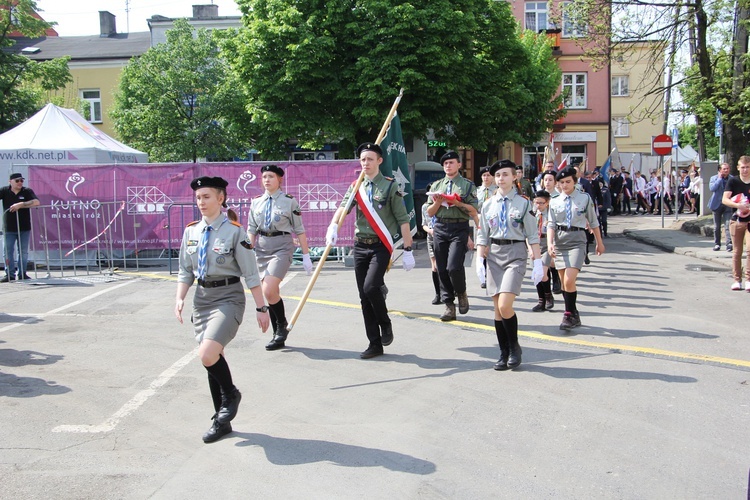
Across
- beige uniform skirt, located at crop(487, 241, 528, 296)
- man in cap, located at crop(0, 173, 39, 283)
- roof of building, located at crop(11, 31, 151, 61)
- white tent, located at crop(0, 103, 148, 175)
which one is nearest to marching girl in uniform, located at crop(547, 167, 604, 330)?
beige uniform skirt, located at crop(487, 241, 528, 296)

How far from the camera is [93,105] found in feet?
137

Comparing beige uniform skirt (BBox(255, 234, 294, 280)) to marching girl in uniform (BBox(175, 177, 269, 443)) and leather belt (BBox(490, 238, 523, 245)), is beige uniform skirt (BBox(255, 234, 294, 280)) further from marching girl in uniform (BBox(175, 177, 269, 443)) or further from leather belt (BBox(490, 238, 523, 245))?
marching girl in uniform (BBox(175, 177, 269, 443))

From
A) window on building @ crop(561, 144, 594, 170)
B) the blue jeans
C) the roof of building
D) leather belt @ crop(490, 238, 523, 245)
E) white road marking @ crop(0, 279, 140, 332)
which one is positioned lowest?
white road marking @ crop(0, 279, 140, 332)

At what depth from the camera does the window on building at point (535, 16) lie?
148ft

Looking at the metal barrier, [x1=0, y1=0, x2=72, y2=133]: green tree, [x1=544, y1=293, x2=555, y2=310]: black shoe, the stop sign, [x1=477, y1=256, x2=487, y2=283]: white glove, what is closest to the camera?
[x1=477, y1=256, x2=487, y2=283]: white glove

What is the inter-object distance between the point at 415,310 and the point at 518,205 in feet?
11.1

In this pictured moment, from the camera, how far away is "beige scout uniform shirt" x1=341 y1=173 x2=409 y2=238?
7402mm

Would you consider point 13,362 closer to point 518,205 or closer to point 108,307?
point 108,307

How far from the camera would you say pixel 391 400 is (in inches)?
233

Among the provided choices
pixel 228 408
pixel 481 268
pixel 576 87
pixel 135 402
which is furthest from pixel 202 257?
pixel 576 87

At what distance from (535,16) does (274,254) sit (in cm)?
4169

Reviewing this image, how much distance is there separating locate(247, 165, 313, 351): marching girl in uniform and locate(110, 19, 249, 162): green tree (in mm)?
19794

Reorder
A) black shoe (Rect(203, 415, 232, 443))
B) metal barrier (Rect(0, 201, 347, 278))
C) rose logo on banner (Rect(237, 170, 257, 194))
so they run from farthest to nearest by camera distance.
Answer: rose logo on banner (Rect(237, 170, 257, 194)) < metal barrier (Rect(0, 201, 347, 278)) < black shoe (Rect(203, 415, 232, 443))

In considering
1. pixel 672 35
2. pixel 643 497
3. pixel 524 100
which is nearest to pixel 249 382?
pixel 643 497
